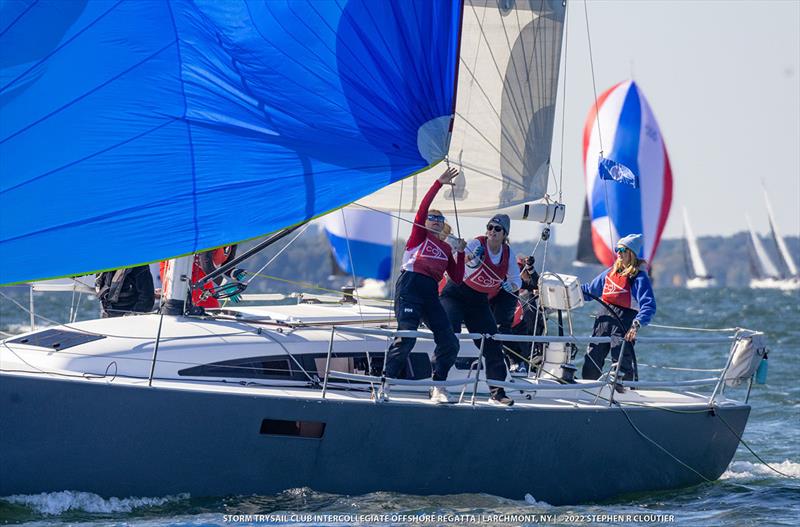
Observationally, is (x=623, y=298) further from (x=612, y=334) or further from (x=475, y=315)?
(x=475, y=315)

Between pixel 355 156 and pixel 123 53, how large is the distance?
5.00 feet

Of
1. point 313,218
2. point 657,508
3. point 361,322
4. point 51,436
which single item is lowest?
point 657,508

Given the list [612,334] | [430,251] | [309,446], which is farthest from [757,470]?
[309,446]

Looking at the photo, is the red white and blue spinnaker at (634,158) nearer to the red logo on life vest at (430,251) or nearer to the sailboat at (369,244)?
the sailboat at (369,244)

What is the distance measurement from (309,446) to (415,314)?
42.6 inches

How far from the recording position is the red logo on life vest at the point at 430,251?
25.9ft

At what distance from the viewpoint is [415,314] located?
311 inches

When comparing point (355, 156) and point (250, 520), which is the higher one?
point (355, 156)

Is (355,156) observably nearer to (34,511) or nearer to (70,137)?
(70,137)

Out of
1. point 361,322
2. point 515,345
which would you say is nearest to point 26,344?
point 361,322

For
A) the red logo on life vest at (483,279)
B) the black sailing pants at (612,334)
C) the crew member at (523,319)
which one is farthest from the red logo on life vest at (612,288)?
the red logo on life vest at (483,279)

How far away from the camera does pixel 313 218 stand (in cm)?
752

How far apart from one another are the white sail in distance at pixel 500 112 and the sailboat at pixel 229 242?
1.95 metres

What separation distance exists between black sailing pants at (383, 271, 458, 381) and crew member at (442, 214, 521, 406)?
0.38 meters
